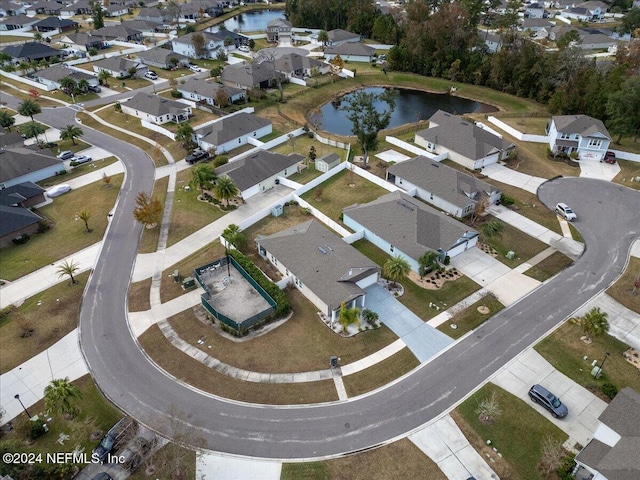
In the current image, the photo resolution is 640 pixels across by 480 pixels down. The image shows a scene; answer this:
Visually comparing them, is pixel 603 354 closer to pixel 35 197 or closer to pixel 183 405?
pixel 183 405

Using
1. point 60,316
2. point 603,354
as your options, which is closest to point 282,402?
point 60,316

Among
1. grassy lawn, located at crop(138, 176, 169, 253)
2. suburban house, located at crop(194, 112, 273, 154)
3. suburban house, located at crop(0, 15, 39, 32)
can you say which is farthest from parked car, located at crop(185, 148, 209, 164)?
suburban house, located at crop(0, 15, 39, 32)

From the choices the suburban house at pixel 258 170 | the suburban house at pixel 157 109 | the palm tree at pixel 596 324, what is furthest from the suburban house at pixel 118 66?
the palm tree at pixel 596 324

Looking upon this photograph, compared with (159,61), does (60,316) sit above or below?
below

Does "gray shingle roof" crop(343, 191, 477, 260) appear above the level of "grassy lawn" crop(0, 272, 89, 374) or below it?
above

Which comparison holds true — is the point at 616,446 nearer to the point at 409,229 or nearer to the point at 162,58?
Answer: the point at 409,229

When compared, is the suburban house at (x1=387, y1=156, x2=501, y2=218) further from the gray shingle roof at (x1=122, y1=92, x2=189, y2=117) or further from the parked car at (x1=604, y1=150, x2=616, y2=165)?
the gray shingle roof at (x1=122, y1=92, x2=189, y2=117)

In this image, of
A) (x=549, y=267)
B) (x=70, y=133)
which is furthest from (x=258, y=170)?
(x=549, y=267)
